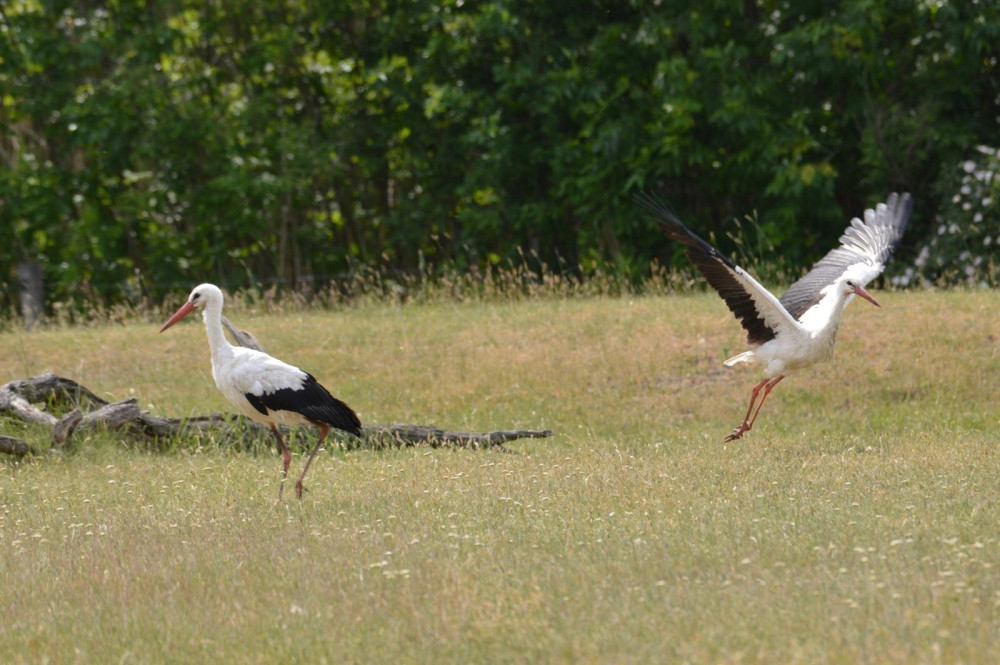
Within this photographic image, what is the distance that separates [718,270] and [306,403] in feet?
10.7

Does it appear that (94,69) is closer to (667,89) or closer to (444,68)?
(444,68)

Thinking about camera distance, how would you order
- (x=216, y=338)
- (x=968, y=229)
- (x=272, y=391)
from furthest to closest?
(x=968, y=229) → (x=216, y=338) → (x=272, y=391)

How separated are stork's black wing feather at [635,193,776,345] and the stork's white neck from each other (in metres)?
3.05

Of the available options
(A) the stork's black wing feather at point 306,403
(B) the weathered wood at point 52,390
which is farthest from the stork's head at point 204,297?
(B) the weathered wood at point 52,390

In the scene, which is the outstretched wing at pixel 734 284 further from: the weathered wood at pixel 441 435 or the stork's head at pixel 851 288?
the weathered wood at pixel 441 435

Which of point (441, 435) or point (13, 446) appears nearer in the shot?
point (13, 446)

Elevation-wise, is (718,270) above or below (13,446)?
above

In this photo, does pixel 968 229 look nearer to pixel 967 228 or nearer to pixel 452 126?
pixel 967 228

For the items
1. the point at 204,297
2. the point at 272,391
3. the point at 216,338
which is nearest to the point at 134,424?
the point at 204,297

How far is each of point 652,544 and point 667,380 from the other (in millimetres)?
6982

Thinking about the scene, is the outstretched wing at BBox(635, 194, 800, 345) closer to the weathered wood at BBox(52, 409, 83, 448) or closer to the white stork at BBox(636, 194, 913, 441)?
the white stork at BBox(636, 194, 913, 441)

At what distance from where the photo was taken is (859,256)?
1246 centimetres

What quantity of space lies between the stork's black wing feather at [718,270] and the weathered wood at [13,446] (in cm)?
541

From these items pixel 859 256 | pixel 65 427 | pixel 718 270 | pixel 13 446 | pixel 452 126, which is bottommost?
pixel 13 446
